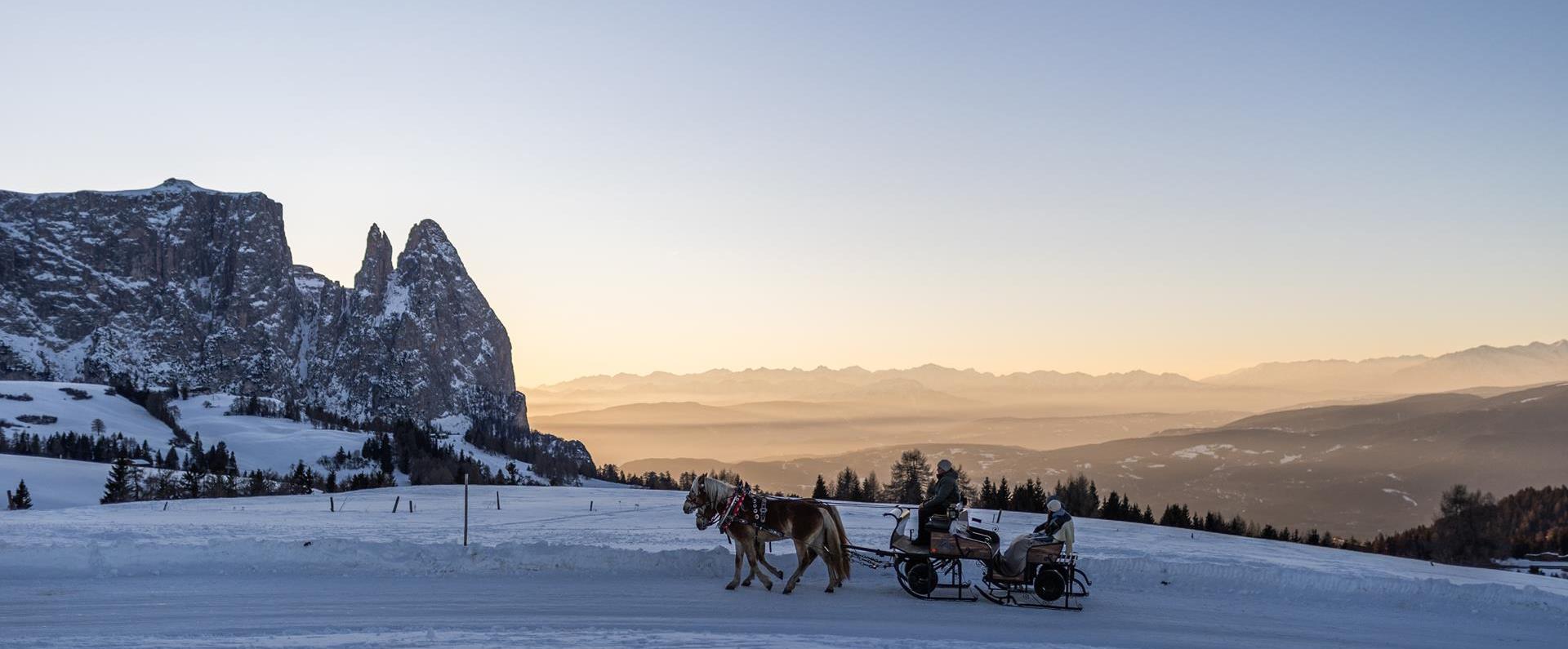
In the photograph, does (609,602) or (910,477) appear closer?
(609,602)

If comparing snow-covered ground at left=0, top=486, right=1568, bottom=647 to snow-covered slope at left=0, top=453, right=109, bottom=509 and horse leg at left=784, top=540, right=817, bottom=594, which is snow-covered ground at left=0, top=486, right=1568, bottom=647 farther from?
snow-covered slope at left=0, top=453, right=109, bottom=509

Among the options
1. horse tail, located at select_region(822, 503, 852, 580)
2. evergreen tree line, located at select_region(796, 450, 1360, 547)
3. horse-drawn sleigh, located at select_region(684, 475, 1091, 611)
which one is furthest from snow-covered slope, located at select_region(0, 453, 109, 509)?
horse tail, located at select_region(822, 503, 852, 580)

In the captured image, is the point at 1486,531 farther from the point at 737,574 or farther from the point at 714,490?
the point at 714,490

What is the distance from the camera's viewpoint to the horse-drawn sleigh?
1683 centimetres

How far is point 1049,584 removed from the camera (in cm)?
1677

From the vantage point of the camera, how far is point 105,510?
4362 cm

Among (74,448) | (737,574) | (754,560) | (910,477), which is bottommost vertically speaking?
(74,448)

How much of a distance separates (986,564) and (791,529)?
11.6ft

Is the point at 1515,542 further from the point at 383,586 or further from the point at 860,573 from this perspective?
the point at 383,586

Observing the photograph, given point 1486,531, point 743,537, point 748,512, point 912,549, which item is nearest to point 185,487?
point 743,537

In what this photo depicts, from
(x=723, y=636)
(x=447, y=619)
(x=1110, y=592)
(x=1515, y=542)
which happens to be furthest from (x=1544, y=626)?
(x=1515, y=542)

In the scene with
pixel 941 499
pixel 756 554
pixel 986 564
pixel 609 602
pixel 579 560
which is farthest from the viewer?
pixel 579 560

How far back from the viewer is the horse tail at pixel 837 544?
17.5 metres

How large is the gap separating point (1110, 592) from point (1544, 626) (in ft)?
23.4
